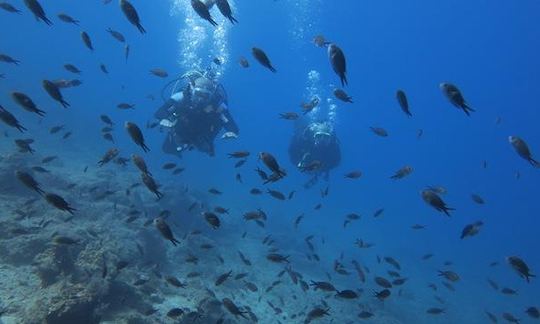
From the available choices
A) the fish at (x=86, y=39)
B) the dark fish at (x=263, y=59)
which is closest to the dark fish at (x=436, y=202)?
the dark fish at (x=263, y=59)

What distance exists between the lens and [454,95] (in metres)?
5.95

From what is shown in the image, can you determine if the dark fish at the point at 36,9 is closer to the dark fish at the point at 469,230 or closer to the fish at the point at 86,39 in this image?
the fish at the point at 86,39

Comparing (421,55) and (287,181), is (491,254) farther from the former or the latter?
(421,55)

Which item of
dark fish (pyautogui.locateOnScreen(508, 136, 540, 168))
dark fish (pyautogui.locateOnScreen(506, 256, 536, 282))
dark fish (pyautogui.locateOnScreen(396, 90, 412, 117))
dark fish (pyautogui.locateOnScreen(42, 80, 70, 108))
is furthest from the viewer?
dark fish (pyautogui.locateOnScreen(396, 90, 412, 117))

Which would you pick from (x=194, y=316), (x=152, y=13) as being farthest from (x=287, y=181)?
(x=152, y=13)

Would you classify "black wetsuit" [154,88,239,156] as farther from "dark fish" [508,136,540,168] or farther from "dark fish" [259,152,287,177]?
"dark fish" [508,136,540,168]

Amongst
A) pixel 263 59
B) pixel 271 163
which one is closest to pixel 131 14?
pixel 263 59

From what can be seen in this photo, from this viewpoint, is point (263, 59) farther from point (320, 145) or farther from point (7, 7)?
point (320, 145)

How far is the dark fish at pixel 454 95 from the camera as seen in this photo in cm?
581

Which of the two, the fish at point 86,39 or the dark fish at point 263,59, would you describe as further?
the fish at point 86,39

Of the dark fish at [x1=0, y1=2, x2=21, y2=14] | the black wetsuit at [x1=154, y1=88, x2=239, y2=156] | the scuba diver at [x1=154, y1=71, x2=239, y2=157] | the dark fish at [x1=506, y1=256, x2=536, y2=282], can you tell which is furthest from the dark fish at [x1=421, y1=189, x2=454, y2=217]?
the dark fish at [x1=0, y1=2, x2=21, y2=14]

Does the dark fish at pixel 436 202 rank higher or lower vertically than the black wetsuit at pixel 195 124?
higher

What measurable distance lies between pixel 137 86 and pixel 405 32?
11926cm

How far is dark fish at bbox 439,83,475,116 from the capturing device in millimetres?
5809
